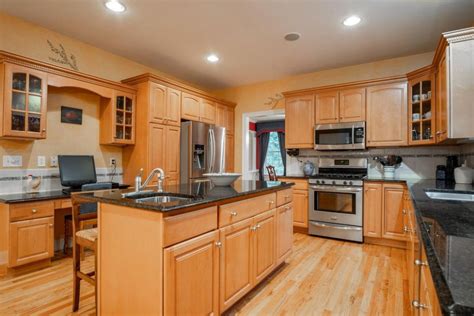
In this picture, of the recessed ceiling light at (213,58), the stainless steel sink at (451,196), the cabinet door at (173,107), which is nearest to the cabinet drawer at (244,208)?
the stainless steel sink at (451,196)

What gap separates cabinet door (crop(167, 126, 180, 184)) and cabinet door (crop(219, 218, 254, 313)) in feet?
6.95

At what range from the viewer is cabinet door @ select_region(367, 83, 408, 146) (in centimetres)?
360

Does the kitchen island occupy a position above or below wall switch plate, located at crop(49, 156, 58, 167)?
below

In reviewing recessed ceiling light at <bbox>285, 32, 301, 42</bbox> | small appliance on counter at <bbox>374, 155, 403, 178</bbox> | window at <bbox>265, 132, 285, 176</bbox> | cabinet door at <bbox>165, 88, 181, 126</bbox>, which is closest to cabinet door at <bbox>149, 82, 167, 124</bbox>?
cabinet door at <bbox>165, 88, 181, 126</bbox>

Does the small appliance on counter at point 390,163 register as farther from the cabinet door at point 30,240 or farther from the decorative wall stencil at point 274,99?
the cabinet door at point 30,240

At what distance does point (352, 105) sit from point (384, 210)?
1569 mm

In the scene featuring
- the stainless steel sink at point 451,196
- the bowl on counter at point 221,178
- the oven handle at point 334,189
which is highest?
the bowl on counter at point 221,178

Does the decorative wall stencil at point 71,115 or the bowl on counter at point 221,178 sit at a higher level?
the decorative wall stencil at point 71,115

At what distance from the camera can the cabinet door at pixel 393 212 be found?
3387mm

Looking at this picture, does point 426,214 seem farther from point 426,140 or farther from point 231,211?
point 426,140

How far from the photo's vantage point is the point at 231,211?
6.18 ft

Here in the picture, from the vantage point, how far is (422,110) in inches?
135

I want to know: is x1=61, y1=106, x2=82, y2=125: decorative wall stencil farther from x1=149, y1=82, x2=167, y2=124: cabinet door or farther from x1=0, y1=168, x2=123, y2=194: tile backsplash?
x1=149, y1=82, x2=167, y2=124: cabinet door

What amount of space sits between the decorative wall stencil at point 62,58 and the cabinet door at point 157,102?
3.14ft
